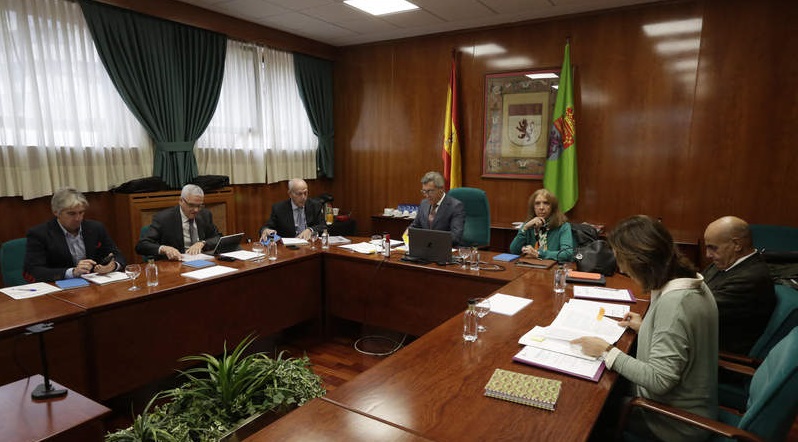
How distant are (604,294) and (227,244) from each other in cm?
245

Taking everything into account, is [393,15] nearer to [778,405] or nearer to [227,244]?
[227,244]

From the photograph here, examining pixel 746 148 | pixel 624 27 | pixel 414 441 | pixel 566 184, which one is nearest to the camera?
pixel 414 441

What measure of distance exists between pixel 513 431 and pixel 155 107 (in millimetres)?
4233

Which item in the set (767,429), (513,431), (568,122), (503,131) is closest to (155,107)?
(503,131)

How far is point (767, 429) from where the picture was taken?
126 centimetres

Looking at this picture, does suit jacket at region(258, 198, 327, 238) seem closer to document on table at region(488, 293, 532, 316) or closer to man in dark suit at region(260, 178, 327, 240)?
man in dark suit at region(260, 178, 327, 240)

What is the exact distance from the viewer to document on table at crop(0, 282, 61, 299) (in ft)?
7.49

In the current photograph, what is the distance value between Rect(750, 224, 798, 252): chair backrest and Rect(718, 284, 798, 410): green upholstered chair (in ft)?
6.70

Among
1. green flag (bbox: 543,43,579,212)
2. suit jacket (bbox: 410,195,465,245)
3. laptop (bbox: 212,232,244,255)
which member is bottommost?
laptop (bbox: 212,232,244,255)

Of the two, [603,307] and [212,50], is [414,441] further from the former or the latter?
[212,50]

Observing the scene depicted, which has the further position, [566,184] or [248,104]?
[248,104]

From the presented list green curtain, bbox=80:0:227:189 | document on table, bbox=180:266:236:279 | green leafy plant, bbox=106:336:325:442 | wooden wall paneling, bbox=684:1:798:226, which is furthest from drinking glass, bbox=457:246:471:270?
green curtain, bbox=80:0:227:189

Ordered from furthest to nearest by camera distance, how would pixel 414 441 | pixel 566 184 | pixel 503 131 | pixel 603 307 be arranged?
1. pixel 503 131
2. pixel 566 184
3. pixel 603 307
4. pixel 414 441

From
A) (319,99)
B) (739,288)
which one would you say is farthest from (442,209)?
(319,99)
